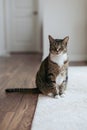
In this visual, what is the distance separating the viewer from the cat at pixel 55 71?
8.25 feet

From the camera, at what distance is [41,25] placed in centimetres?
641

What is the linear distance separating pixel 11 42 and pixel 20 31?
35 cm

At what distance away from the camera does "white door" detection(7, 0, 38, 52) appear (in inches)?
255

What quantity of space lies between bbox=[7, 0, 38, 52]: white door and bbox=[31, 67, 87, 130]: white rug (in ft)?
12.5

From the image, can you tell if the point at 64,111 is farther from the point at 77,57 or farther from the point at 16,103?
the point at 77,57

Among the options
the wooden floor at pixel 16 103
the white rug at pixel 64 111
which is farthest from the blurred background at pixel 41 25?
the white rug at pixel 64 111

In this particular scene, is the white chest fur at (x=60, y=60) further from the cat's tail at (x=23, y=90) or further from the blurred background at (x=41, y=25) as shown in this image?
the blurred background at (x=41, y=25)

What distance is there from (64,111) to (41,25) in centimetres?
447

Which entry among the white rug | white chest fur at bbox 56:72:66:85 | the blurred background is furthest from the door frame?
white chest fur at bbox 56:72:66:85

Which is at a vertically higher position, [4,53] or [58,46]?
[58,46]

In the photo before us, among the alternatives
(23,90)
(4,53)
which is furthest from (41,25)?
(23,90)

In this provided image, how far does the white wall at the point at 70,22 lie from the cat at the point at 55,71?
8.42ft

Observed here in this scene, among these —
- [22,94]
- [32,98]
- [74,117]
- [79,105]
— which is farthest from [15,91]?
[74,117]

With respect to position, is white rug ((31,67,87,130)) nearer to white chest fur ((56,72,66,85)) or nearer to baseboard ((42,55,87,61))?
white chest fur ((56,72,66,85))
